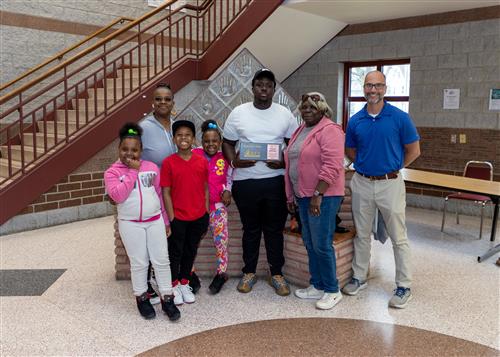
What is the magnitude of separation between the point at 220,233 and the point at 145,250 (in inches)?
23.5

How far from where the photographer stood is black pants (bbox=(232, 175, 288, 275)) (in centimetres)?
285

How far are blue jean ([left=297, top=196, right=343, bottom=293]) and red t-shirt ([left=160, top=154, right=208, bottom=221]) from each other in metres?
0.64

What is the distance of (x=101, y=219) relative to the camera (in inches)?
207

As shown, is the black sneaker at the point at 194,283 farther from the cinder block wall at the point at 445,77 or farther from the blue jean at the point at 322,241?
the cinder block wall at the point at 445,77

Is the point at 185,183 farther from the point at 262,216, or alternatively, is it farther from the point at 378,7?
the point at 378,7

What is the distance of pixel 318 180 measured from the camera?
2623 millimetres

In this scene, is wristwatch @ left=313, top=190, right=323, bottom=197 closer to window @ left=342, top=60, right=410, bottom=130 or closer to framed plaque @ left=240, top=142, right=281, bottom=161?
framed plaque @ left=240, top=142, right=281, bottom=161

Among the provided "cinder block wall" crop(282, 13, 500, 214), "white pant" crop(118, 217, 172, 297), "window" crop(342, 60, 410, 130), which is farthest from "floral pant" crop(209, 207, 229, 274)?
"window" crop(342, 60, 410, 130)

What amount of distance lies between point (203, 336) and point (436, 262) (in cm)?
227

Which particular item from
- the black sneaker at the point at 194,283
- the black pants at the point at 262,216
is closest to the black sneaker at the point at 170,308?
the black sneaker at the point at 194,283

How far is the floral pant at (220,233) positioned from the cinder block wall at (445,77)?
3844 millimetres

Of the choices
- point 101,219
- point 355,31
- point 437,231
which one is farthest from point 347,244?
Result: point 355,31

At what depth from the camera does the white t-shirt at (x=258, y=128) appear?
282cm

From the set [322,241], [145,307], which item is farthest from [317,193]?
[145,307]
